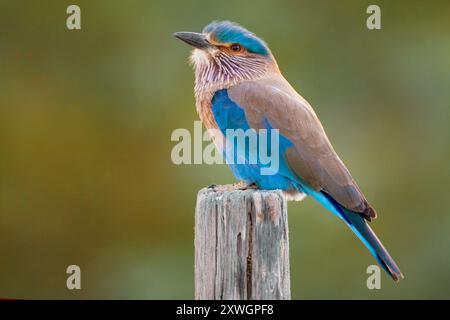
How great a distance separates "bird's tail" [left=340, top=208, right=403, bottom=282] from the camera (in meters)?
4.93

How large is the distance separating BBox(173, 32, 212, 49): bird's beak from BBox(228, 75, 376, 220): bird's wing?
52 cm

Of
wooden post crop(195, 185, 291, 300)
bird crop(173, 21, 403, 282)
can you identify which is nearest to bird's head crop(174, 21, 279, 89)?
bird crop(173, 21, 403, 282)

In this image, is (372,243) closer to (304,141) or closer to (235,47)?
(304,141)

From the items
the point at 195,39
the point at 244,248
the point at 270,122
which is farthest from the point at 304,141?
the point at 244,248

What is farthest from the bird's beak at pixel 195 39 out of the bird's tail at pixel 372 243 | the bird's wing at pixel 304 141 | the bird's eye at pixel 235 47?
the bird's tail at pixel 372 243

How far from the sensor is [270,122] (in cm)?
552

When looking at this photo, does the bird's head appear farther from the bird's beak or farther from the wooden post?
the wooden post

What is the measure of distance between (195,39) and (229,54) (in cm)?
24

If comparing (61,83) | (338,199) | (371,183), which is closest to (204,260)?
(338,199)

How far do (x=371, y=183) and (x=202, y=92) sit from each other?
3.90 meters

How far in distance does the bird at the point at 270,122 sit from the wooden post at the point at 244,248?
1.06 metres

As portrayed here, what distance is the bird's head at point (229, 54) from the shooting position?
6016 mm

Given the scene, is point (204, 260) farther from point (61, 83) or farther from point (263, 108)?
point (61, 83)

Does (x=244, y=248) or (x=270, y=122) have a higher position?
(x=270, y=122)
